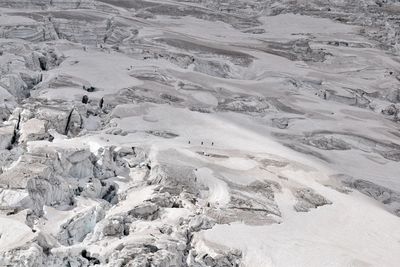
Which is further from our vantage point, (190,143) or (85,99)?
(85,99)

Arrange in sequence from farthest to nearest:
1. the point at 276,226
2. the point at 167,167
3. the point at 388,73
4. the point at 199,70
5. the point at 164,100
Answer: the point at 388,73 → the point at 199,70 → the point at 164,100 → the point at 167,167 → the point at 276,226

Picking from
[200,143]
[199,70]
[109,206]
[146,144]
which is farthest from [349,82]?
[109,206]

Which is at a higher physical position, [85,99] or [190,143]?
[85,99]

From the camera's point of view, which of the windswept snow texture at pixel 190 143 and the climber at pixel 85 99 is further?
the climber at pixel 85 99

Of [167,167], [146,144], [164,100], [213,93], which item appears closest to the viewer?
[167,167]

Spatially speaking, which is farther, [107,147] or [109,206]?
[107,147]

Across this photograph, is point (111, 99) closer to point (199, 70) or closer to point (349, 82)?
point (199, 70)

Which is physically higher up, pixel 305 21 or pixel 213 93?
pixel 305 21

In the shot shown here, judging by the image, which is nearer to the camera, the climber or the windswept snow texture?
the windswept snow texture
